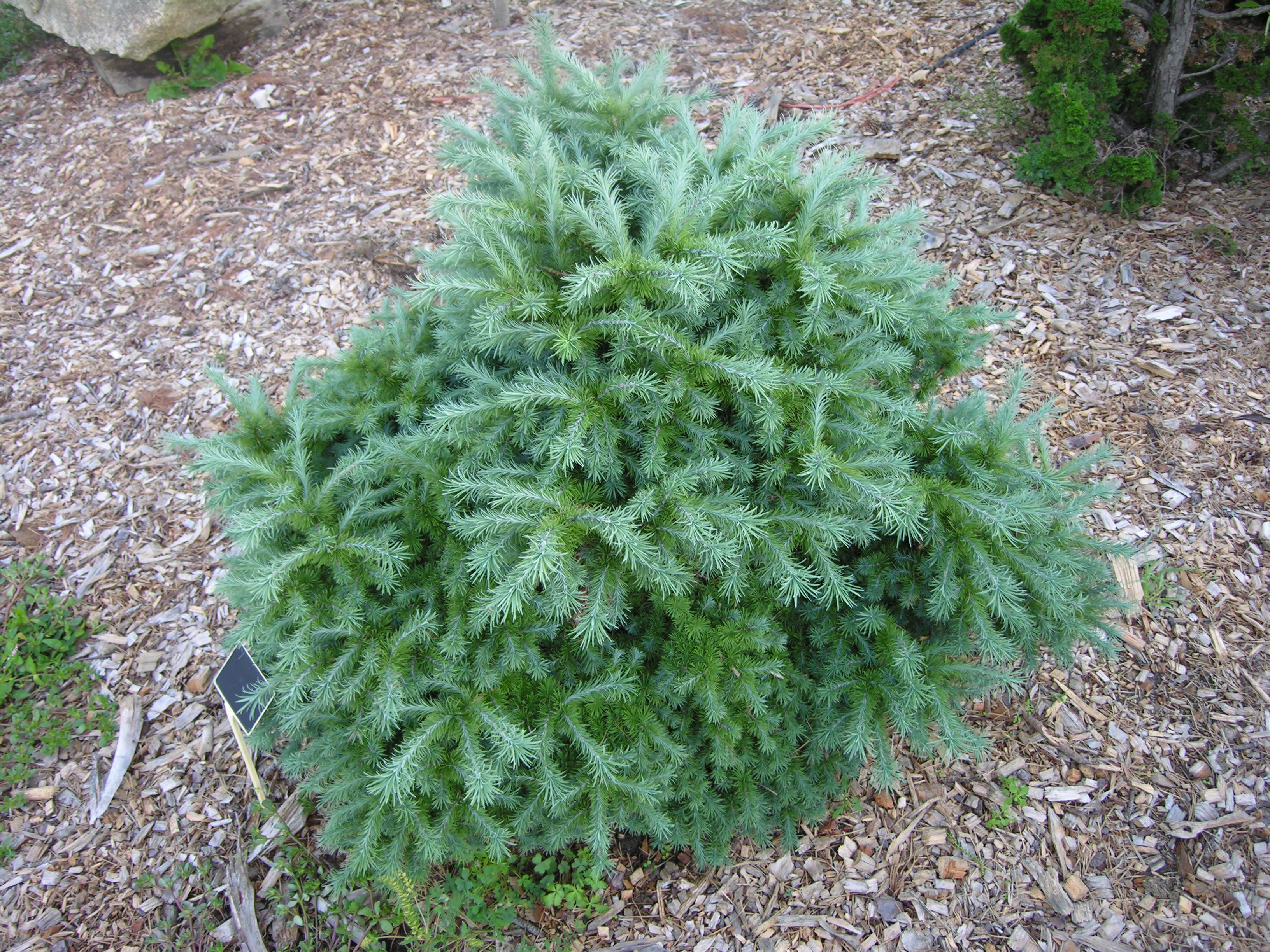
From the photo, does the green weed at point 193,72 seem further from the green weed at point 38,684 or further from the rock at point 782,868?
the rock at point 782,868

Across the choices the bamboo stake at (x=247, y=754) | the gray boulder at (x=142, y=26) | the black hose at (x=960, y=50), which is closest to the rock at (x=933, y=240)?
the black hose at (x=960, y=50)

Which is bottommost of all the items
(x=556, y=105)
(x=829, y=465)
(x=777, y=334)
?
(x=829, y=465)

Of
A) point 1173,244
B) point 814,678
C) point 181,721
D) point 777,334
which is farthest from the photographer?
point 1173,244

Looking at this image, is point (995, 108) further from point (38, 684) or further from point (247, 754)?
point (38, 684)

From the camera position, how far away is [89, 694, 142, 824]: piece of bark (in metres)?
2.91

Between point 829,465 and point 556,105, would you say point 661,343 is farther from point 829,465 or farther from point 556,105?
point 556,105

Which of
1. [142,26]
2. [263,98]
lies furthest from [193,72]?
[263,98]

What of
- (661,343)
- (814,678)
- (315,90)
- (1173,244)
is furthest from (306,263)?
(1173,244)

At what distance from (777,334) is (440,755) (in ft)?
4.68

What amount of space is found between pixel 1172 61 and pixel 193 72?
6.20 meters

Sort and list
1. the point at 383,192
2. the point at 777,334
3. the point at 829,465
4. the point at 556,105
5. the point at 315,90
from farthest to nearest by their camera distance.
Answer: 1. the point at 315,90
2. the point at 383,192
3. the point at 556,105
4. the point at 777,334
5. the point at 829,465

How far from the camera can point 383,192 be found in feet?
15.9

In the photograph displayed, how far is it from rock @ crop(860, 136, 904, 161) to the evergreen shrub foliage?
252 cm

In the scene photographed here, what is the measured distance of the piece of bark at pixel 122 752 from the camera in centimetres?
291
